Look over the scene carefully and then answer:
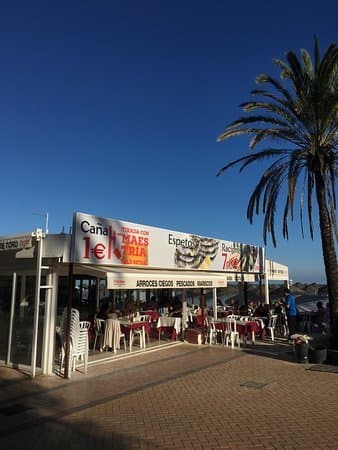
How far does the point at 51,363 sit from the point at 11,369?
3.77 feet

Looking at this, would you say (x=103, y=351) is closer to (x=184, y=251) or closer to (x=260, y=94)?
(x=184, y=251)

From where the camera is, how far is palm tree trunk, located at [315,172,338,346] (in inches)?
471

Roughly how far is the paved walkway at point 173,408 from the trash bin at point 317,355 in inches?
19.9

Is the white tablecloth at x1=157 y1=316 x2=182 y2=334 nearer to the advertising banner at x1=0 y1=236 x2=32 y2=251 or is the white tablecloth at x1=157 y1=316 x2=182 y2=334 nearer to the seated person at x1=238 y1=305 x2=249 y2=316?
the seated person at x1=238 y1=305 x2=249 y2=316

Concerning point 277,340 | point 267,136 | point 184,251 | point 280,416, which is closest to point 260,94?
point 267,136

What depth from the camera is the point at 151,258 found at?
1350cm

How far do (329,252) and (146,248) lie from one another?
18.1 feet

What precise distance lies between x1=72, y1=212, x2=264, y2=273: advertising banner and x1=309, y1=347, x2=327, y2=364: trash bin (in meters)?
5.41

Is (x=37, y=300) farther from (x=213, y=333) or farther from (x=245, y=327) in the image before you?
(x=245, y=327)

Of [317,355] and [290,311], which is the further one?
[290,311]

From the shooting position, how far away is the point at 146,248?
13.3m

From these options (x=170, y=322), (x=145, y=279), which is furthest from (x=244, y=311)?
(x=145, y=279)

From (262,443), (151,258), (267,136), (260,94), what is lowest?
(262,443)

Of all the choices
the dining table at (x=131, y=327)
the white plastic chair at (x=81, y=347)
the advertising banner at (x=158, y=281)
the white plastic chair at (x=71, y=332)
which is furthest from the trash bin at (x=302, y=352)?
the white plastic chair at (x=71, y=332)
